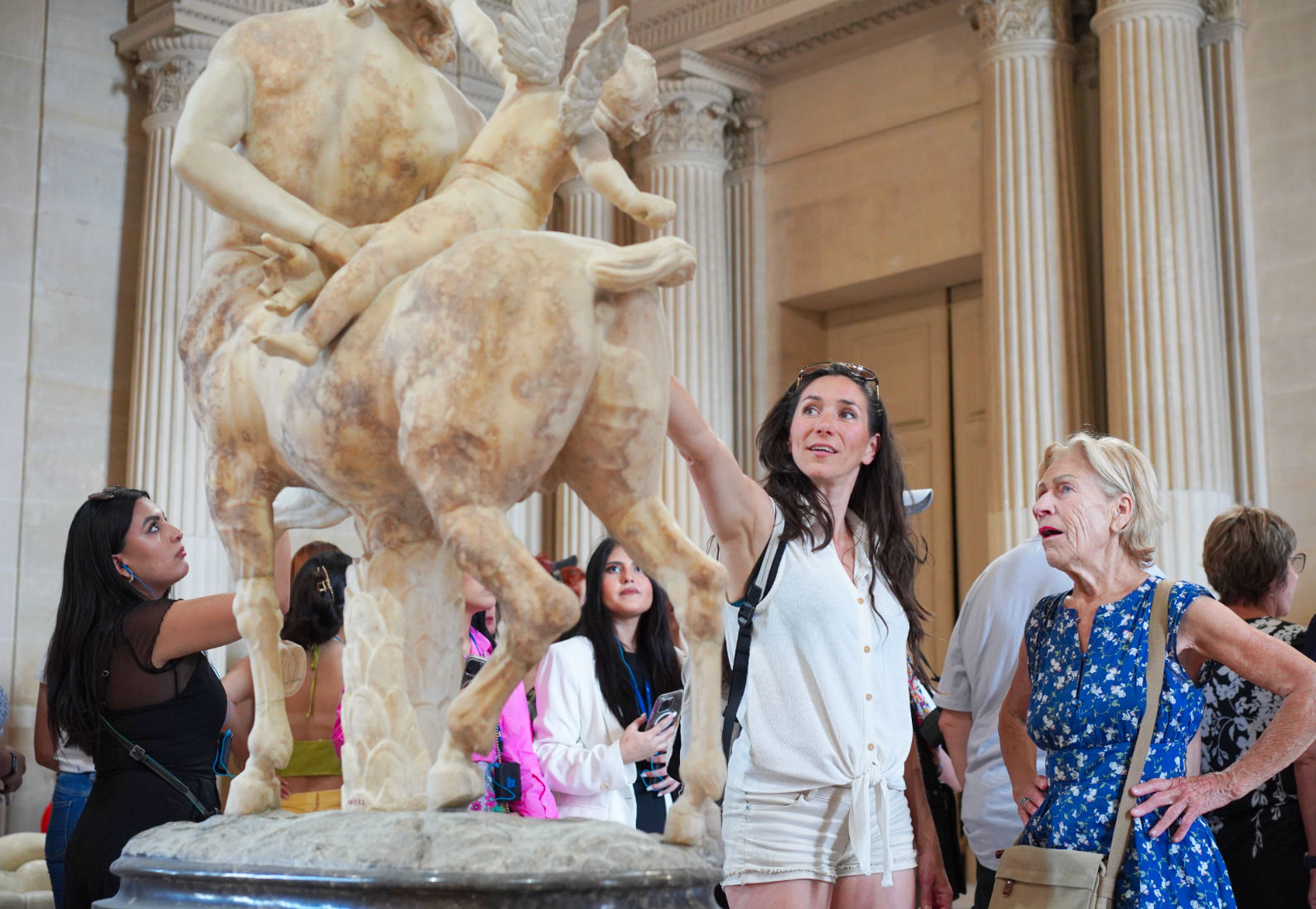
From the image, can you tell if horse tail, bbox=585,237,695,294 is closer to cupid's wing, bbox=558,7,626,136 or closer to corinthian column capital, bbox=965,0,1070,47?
cupid's wing, bbox=558,7,626,136

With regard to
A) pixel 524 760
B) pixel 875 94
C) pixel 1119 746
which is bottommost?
pixel 524 760

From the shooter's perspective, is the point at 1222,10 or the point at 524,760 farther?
the point at 1222,10

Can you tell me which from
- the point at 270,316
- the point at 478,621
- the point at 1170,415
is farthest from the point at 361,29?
the point at 1170,415

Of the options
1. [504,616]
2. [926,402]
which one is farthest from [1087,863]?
[926,402]

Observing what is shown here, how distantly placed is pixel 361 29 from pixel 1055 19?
8481 millimetres

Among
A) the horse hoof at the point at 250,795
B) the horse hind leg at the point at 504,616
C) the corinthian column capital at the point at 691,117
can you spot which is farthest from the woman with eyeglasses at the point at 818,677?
the corinthian column capital at the point at 691,117

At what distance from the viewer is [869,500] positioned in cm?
356

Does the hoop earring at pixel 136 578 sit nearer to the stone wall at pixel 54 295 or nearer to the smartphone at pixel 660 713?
the smartphone at pixel 660 713

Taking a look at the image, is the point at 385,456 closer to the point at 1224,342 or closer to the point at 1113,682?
the point at 1113,682

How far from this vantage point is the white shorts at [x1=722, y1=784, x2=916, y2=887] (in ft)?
10.4

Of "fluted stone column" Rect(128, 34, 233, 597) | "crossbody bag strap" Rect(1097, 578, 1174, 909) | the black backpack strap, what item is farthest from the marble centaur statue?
"fluted stone column" Rect(128, 34, 233, 597)

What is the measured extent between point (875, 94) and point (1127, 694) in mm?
9512

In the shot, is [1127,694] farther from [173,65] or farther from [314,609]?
[173,65]

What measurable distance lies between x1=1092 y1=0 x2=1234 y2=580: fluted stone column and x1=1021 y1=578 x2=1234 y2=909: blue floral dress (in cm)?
585
